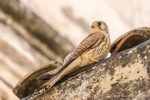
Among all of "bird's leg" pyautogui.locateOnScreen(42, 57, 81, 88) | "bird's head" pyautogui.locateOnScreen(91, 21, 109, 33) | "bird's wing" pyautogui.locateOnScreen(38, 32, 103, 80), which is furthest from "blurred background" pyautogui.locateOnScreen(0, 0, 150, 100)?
"bird's leg" pyautogui.locateOnScreen(42, 57, 81, 88)

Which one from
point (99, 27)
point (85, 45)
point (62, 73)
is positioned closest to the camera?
point (62, 73)

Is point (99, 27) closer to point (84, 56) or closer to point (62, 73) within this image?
point (84, 56)

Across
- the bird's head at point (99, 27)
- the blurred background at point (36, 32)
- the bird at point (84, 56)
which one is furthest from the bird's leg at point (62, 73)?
the blurred background at point (36, 32)

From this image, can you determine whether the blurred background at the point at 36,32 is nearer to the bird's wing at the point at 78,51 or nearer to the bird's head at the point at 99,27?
the bird's head at the point at 99,27

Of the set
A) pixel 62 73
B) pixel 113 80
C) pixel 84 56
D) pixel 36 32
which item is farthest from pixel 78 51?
pixel 36 32

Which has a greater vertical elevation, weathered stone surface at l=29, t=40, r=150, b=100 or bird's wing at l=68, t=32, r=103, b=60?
bird's wing at l=68, t=32, r=103, b=60

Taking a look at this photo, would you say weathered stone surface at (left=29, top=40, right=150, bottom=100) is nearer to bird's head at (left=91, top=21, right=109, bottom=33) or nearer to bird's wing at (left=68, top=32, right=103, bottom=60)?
bird's wing at (left=68, top=32, right=103, bottom=60)

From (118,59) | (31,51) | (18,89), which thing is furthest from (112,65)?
(31,51)
